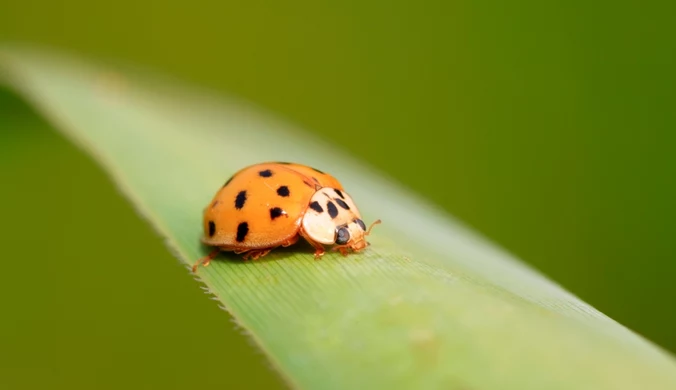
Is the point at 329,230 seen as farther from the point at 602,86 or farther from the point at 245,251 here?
the point at 602,86

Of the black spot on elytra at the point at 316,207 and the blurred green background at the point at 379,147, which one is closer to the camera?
the black spot on elytra at the point at 316,207

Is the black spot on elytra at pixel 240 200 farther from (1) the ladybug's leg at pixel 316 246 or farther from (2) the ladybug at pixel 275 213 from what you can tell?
(1) the ladybug's leg at pixel 316 246

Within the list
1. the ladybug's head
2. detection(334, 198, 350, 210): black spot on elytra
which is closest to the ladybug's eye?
the ladybug's head

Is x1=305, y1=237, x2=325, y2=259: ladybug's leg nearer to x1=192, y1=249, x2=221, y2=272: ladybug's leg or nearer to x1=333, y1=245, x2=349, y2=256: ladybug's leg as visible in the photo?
x1=333, y1=245, x2=349, y2=256: ladybug's leg

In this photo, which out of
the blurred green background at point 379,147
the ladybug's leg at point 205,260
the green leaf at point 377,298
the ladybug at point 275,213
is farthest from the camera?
the blurred green background at point 379,147

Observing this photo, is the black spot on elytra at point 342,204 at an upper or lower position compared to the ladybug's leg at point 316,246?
upper

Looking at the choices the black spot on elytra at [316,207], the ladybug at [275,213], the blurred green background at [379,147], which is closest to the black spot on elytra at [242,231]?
the ladybug at [275,213]

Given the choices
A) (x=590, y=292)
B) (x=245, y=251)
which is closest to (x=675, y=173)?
(x=590, y=292)
